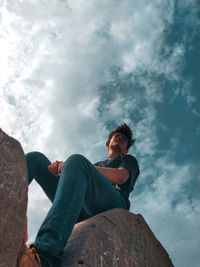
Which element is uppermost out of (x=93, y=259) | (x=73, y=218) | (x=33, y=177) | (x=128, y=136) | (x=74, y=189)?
(x=128, y=136)

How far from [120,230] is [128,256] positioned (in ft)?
0.70

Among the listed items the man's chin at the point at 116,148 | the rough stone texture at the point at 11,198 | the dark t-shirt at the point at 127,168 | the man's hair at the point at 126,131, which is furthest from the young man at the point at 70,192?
the man's hair at the point at 126,131

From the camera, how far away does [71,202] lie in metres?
1.60

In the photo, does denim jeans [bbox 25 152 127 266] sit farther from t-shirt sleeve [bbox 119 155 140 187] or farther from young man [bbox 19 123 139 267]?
t-shirt sleeve [bbox 119 155 140 187]

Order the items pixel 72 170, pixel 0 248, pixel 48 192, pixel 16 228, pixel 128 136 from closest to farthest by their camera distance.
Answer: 1. pixel 0 248
2. pixel 16 228
3. pixel 72 170
4. pixel 48 192
5. pixel 128 136

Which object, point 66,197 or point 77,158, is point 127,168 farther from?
point 66,197

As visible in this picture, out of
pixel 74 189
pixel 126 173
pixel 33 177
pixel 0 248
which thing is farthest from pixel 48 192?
pixel 0 248

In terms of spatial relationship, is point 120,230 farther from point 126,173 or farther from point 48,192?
point 48,192

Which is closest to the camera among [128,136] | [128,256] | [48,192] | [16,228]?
[16,228]

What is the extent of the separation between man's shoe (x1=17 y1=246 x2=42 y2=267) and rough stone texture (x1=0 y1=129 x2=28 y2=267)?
66 mm

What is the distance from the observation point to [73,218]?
1.54 meters

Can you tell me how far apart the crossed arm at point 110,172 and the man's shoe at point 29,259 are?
109 cm

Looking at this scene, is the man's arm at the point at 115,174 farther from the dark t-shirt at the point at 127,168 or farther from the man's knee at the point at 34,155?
the man's knee at the point at 34,155

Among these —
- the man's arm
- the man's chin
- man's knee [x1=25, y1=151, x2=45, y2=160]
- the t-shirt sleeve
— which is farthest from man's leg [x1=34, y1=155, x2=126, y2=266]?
the man's chin
